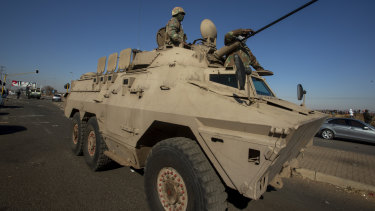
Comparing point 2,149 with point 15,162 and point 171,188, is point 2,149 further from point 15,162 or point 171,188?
point 171,188

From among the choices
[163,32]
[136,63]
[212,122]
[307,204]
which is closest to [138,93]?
[136,63]

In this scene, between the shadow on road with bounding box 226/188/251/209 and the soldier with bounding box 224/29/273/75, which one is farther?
the soldier with bounding box 224/29/273/75

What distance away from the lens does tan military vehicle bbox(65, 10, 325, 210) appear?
1911 millimetres

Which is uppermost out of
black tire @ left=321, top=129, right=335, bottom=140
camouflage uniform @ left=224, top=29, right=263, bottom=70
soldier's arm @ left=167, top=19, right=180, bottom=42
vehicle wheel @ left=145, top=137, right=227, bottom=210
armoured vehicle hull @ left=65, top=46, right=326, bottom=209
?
soldier's arm @ left=167, top=19, right=180, bottom=42

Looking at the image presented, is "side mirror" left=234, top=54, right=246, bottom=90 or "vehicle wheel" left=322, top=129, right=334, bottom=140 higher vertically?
"side mirror" left=234, top=54, right=246, bottom=90

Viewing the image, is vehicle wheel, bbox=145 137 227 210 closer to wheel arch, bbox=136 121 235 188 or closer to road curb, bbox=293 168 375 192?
wheel arch, bbox=136 121 235 188

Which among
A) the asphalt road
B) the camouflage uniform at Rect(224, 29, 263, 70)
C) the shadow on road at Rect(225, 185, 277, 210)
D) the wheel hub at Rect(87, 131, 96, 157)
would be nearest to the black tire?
the asphalt road

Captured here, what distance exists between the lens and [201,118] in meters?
2.24

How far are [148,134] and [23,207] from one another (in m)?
1.91

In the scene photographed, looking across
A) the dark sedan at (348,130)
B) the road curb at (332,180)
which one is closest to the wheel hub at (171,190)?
the road curb at (332,180)

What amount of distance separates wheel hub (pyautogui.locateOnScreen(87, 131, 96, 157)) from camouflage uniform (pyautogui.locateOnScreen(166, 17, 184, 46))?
8.49 ft

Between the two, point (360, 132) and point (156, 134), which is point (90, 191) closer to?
point (156, 134)

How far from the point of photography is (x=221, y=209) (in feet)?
6.91

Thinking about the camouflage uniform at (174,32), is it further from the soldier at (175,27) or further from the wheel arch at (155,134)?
the wheel arch at (155,134)
